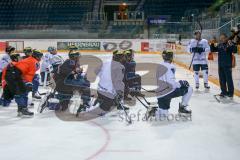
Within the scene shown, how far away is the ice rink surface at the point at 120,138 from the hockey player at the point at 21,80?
0.28m

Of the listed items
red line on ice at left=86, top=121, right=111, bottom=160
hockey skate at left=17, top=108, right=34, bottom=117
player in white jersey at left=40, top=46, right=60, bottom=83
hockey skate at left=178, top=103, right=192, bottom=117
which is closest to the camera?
red line on ice at left=86, top=121, right=111, bottom=160

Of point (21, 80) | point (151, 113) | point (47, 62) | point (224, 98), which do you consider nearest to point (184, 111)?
point (151, 113)

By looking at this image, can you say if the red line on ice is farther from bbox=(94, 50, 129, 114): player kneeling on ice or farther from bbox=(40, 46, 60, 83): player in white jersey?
bbox=(40, 46, 60, 83): player in white jersey

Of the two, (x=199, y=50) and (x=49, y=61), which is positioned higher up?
(x=199, y=50)

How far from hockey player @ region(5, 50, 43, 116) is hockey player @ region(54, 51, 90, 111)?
24.7 inches

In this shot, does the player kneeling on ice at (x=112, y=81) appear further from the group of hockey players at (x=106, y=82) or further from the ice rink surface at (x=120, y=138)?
the ice rink surface at (x=120, y=138)

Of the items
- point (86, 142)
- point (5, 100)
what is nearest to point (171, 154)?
point (86, 142)

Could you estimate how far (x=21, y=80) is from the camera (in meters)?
8.62

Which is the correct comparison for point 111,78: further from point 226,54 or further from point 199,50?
point 199,50

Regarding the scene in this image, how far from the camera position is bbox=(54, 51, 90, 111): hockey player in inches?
359

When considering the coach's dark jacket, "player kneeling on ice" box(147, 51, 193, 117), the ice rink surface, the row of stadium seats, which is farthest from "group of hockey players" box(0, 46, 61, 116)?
the row of stadium seats

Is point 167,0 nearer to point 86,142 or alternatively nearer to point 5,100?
point 5,100

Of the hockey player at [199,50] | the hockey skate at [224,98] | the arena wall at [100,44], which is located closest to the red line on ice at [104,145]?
the hockey skate at [224,98]

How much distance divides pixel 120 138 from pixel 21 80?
271cm
